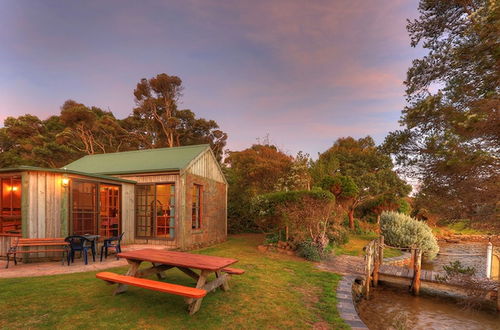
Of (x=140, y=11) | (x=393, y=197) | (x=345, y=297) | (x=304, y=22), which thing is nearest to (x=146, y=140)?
(x=140, y=11)

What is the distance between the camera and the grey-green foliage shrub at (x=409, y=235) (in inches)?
420

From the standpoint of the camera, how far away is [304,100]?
50.4 ft

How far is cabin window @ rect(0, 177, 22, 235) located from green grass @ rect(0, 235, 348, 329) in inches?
139

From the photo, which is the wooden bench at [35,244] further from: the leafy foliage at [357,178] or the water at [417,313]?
the leafy foliage at [357,178]

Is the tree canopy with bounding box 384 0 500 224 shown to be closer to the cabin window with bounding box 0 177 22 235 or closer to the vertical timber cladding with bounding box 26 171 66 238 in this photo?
the vertical timber cladding with bounding box 26 171 66 238

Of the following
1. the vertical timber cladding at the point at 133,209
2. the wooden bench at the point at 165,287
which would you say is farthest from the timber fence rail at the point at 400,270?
the vertical timber cladding at the point at 133,209

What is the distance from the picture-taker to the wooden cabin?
7.39 m

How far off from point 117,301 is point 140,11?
12.4 meters

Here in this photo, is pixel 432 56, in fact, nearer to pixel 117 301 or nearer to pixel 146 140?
pixel 117 301

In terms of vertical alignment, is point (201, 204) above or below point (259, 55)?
below

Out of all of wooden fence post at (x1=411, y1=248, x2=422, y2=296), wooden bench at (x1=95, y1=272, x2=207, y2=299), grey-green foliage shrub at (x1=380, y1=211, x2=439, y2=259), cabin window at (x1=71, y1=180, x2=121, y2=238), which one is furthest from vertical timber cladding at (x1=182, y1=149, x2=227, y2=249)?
grey-green foliage shrub at (x1=380, y1=211, x2=439, y2=259)

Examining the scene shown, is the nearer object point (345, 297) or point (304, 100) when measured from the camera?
point (345, 297)

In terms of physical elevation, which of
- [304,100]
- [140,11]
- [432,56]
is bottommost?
[432,56]

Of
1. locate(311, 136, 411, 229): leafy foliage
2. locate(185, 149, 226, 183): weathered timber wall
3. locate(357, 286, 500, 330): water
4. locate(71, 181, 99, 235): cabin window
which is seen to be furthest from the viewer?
locate(311, 136, 411, 229): leafy foliage
